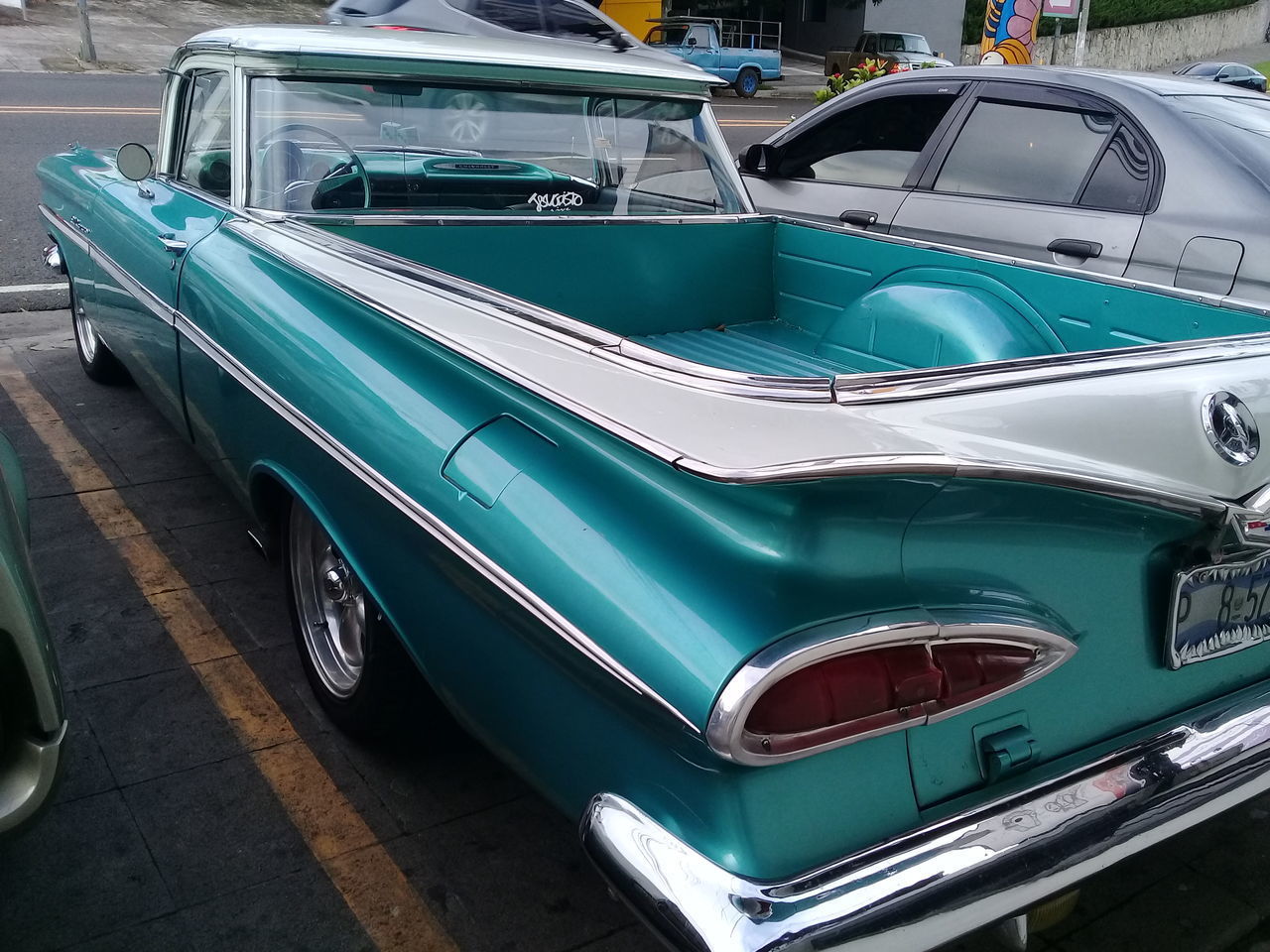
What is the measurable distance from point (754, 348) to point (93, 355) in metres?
3.18

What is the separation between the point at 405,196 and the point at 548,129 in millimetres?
568

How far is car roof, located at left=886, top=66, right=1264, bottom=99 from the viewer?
457cm

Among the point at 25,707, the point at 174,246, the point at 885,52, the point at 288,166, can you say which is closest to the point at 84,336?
the point at 174,246

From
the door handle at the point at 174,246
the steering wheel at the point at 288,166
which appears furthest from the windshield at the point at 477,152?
the door handle at the point at 174,246

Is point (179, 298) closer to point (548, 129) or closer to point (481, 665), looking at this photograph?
point (548, 129)

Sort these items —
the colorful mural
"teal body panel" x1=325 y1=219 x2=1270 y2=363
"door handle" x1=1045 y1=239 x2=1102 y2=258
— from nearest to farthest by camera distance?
1. "teal body panel" x1=325 y1=219 x2=1270 y2=363
2. "door handle" x1=1045 y1=239 x2=1102 y2=258
3. the colorful mural

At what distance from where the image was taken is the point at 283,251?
2.87 m

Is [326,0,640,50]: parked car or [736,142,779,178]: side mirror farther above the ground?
[326,0,640,50]: parked car

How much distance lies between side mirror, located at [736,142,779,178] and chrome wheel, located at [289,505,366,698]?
11.8ft

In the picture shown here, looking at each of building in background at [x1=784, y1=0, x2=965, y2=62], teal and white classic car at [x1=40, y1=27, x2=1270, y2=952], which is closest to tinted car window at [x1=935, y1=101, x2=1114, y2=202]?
teal and white classic car at [x1=40, y1=27, x2=1270, y2=952]

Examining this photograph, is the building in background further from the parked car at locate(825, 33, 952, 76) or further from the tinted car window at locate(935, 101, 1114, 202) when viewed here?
the tinted car window at locate(935, 101, 1114, 202)

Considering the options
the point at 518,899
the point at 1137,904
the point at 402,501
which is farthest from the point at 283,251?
the point at 1137,904

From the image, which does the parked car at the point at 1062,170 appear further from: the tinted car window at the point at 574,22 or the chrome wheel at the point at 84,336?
the tinted car window at the point at 574,22

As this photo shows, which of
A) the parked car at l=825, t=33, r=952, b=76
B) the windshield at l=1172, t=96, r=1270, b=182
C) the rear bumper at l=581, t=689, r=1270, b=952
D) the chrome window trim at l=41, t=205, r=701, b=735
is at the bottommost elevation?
the rear bumper at l=581, t=689, r=1270, b=952
